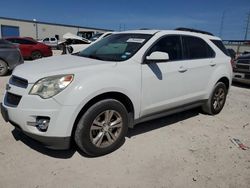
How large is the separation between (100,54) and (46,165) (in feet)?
6.31

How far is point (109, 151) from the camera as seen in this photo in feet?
11.8

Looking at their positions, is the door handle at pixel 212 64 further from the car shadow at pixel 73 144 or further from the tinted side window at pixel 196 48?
the car shadow at pixel 73 144

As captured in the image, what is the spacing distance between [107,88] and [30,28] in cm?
4810

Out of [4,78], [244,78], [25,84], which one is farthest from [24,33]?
[25,84]

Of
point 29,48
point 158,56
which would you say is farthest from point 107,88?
point 29,48

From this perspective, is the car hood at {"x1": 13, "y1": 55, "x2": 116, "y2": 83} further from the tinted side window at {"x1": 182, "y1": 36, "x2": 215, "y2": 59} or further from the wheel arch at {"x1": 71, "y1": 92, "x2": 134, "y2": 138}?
the tinted side window at {"x1": 182, "y1": 36, "x2": 215, "y2": 59}

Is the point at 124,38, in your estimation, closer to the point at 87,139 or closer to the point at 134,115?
the point at 134,115

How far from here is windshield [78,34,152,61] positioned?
3.82 meters

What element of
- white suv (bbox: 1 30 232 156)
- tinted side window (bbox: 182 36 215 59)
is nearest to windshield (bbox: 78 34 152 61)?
white suv (bbox: 1 30 232 156)

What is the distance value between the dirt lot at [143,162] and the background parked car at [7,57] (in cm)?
532

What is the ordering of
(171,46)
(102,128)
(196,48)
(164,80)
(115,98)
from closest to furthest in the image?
(102,128) → (115,98) → (164,80) → (171,46) → (196,48)

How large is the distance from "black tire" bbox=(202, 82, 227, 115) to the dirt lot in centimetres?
83

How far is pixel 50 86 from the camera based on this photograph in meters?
3.03

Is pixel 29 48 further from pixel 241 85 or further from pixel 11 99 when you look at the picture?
pixel 11 99
